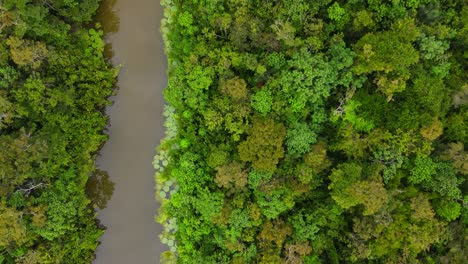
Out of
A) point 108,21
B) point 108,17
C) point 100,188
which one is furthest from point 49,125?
point 108,17

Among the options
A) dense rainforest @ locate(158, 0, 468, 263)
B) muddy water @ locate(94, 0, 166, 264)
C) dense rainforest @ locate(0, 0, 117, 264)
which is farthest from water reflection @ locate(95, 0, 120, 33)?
dense rainforest @ locate(158, 0, 468, 263)

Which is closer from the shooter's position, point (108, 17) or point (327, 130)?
point (327, 130)

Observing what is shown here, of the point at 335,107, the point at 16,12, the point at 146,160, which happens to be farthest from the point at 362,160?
the point at 16,12

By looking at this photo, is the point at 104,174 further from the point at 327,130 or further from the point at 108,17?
the point at 327,130

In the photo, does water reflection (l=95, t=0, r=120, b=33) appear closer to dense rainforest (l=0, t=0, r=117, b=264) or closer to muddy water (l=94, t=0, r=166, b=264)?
muddy water (l=94, t=0, r=166, b=264)

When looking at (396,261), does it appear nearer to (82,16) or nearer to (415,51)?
(415,51)

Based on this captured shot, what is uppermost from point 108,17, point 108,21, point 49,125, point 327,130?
point 108,17
